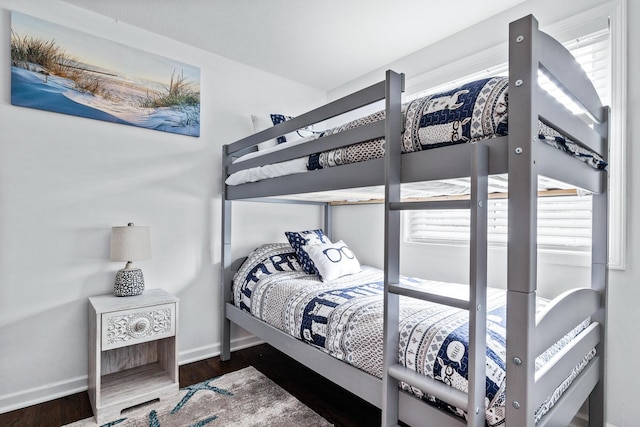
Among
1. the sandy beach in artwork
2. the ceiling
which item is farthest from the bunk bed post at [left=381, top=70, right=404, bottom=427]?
the sandy beach in artwork

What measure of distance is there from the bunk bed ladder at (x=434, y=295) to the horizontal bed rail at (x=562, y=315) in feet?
0.57

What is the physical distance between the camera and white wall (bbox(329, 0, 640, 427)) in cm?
161

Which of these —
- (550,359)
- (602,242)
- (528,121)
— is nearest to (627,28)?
(602,242)

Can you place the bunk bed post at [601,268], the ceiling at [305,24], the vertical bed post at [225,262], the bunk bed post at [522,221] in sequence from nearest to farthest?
the bunk bed post at [522,221]
the bunk bed post at [601,268]
the ceiling at [305,24]
the vertical bed post at [225,262]

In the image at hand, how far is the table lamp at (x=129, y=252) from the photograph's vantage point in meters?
2.07

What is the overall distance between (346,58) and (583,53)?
1555 millimetres

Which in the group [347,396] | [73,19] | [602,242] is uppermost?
[73,19]

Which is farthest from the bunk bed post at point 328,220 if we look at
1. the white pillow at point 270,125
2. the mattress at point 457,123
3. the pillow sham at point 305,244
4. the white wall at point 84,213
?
the mattress at point 457,123

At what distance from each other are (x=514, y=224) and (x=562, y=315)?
517mm

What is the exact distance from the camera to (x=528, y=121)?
94cm

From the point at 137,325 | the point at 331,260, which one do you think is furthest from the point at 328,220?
the point at 137,325

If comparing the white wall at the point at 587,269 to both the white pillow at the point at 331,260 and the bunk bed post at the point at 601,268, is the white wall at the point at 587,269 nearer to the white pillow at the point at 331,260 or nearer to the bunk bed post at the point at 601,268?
the bunk bed post at the point at 601,268

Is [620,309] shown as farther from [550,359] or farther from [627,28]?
[627,28]

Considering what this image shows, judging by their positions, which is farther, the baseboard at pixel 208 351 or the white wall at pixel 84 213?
the baseboard at pixel 208 351
